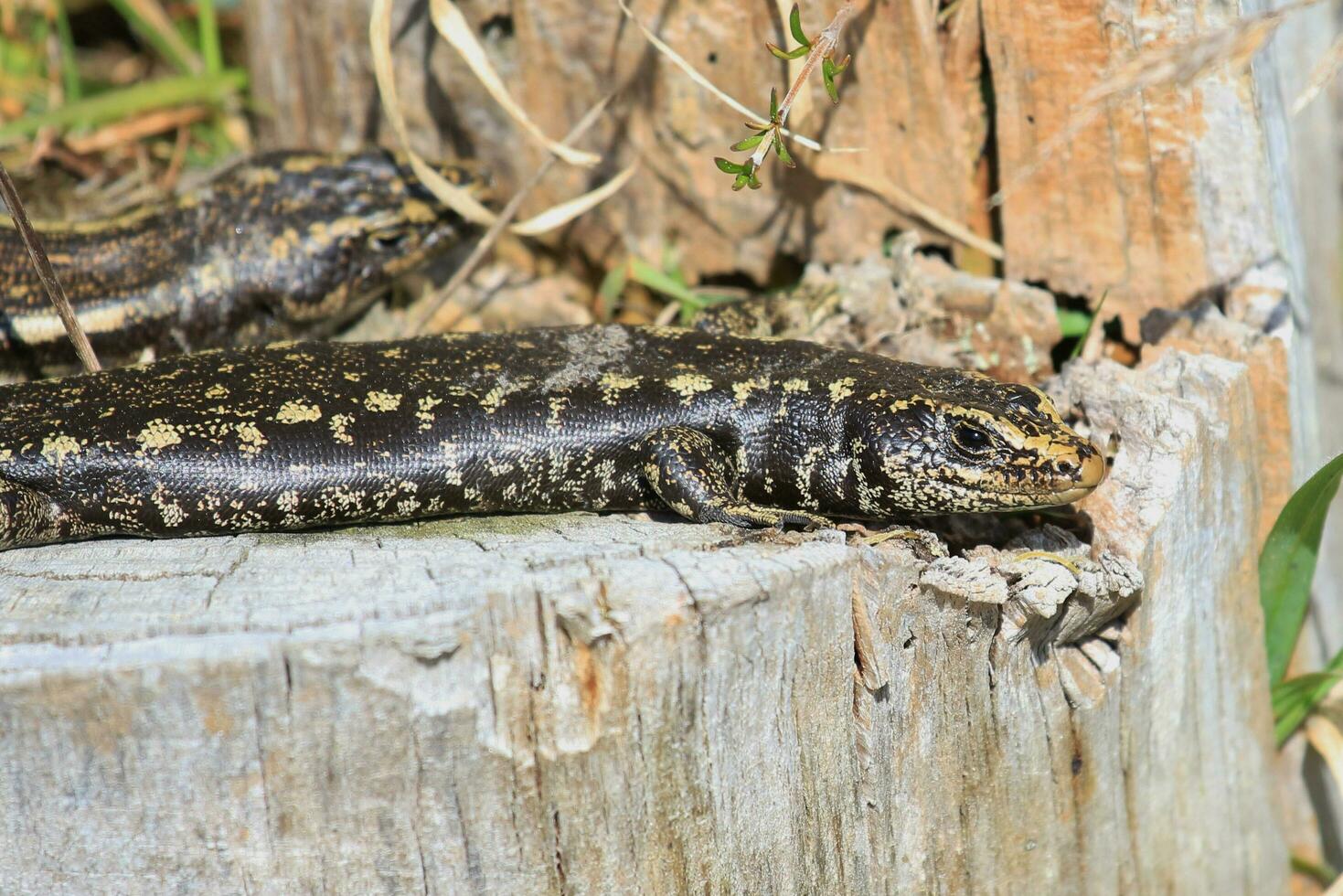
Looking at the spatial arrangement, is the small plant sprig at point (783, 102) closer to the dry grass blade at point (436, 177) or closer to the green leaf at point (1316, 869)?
the dry grass blade at point (436, 177)

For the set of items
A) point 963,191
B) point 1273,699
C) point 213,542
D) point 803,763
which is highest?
point 963,191

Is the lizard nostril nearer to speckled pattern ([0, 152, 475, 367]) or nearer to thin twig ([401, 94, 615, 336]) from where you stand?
thin twig ([401, 94, 615, 336])

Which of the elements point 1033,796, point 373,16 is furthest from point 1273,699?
point 373,16

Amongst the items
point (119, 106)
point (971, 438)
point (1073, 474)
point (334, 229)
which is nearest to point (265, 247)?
point (334, 229)

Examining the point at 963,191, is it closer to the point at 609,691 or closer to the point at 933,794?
the point at 933,794

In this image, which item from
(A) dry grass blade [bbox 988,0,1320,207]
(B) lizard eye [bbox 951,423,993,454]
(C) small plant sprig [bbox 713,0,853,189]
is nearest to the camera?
(A) dry grass blade [bbox 988,0,1320,207]

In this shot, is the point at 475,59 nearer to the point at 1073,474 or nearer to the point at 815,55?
the point at 815,55

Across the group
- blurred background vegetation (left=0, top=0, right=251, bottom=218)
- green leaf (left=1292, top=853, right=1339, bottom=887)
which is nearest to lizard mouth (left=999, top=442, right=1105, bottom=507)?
green leaf (left=1292, top=853, right=1339, bottom=887)

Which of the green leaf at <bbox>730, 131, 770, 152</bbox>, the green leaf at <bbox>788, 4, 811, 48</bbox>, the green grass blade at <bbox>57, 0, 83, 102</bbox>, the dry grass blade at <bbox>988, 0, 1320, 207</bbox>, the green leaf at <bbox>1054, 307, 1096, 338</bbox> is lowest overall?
the green leaf at <bbox>1054, 307, 1096, 338</bbox>
